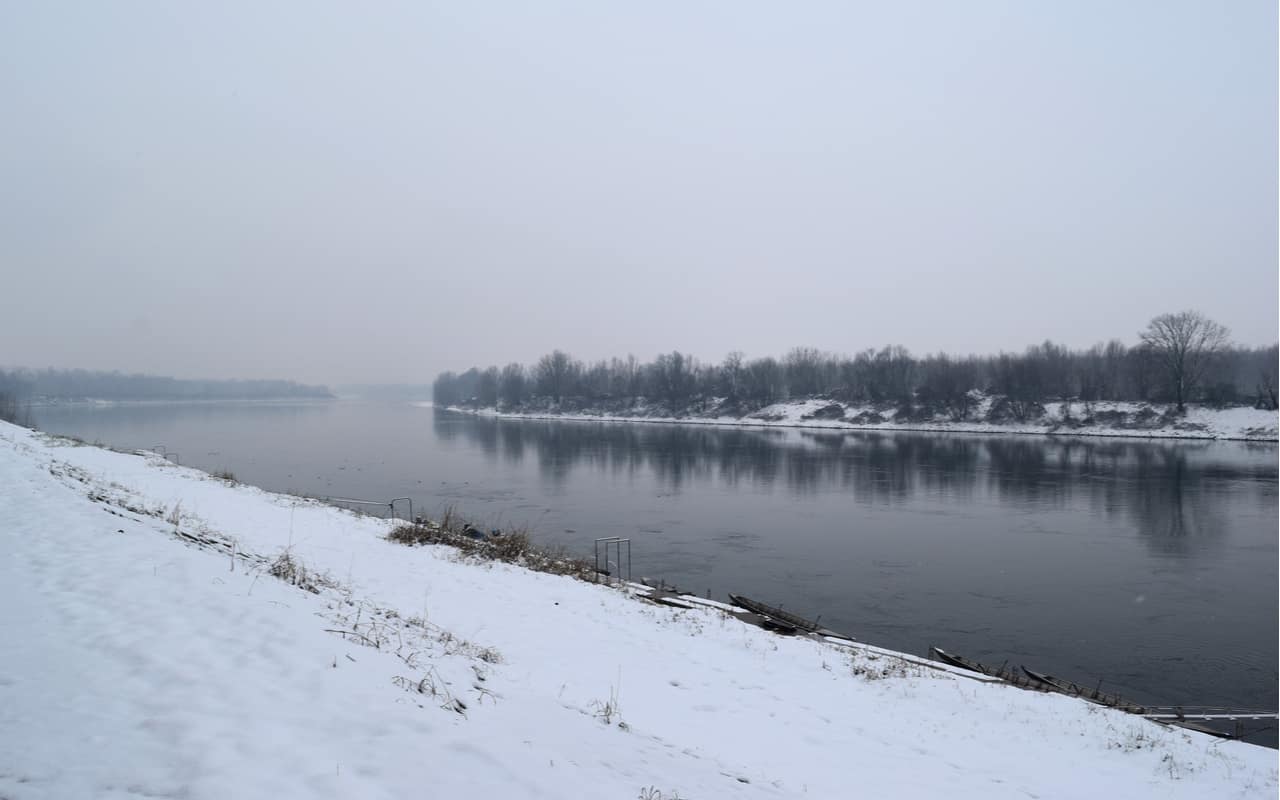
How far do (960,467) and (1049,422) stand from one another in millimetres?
33024

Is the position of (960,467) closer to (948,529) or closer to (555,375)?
(948,529)

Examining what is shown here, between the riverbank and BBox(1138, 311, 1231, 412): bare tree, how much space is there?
740 centimetres

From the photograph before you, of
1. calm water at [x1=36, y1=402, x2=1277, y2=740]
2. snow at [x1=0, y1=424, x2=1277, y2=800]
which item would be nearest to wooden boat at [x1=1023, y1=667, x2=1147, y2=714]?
calm water at [x1=36, y1=402, x2=1277, y2=740]

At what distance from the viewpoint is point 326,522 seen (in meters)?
15.8

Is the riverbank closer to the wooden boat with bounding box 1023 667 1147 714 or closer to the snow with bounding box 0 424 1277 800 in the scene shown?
the wooden boat with bounding box 1023 667 1147 714

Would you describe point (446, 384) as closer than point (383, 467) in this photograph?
No

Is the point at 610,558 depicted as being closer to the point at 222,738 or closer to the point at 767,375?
the point at 222,738

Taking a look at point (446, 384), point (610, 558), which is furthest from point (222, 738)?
point (446, 384)

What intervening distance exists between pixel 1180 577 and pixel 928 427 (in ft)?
183

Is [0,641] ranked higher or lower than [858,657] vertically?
higher

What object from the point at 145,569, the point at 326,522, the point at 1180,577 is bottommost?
the point at 1180,577

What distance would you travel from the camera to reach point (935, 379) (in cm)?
8481

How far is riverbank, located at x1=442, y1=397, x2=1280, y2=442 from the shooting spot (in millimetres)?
57969

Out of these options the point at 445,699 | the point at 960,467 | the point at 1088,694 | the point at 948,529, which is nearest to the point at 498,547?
the point at 445,699
